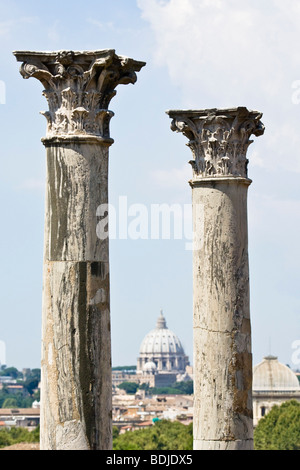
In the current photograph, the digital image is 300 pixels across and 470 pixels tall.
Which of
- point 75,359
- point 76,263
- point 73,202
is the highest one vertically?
point 73,202

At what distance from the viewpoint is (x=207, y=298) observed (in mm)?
39250

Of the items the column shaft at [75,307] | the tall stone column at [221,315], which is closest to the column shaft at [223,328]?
the tall stone column at [221,315]

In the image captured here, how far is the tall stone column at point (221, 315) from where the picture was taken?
3884 centimetres

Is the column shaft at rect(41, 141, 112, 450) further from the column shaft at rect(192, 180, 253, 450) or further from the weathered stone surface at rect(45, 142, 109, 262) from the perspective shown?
the column shaft at rect(192, 180, 253, 450)

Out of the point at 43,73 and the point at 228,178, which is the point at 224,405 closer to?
the point at 228,178

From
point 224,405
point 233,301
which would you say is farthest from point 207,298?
point 224,405

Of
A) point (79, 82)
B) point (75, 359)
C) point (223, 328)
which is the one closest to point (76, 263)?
point (75, 359)

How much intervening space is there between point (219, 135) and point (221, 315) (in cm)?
565

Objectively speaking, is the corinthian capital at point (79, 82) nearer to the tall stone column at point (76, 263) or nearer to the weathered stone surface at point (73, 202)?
the tall stone column at point (76, 263)

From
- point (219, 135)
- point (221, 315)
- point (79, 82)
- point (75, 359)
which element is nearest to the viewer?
point (75, 359)

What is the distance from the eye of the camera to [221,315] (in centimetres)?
3897

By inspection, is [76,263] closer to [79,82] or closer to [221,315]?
[79,82]

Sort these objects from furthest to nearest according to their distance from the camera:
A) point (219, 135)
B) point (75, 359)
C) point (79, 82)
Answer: point (219, 135), point (79, 82), point (75, 359)

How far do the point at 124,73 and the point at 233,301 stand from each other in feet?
30.9
